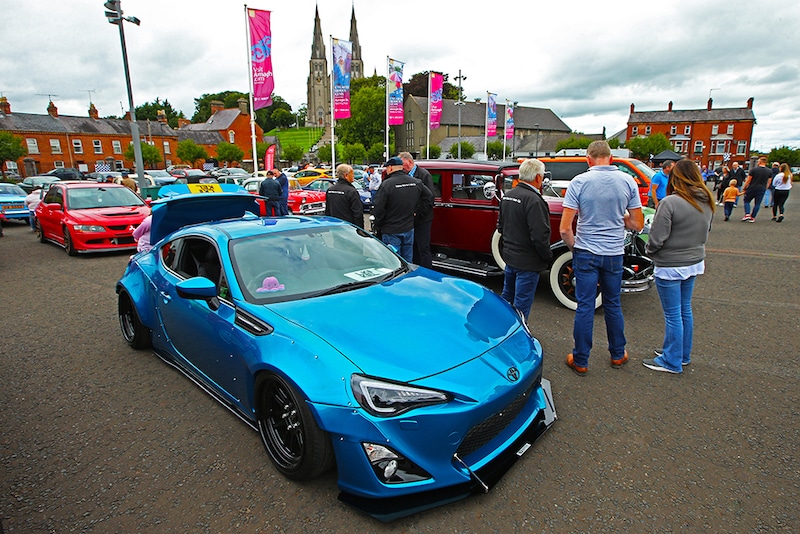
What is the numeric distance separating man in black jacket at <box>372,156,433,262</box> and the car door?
2.94 metres

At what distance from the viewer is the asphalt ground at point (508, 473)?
7.66 feet

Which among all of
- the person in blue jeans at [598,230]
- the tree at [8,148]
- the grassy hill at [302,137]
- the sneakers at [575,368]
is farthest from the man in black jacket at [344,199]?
the grassy hill at [302,137]

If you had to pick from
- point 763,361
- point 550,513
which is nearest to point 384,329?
point 550,513

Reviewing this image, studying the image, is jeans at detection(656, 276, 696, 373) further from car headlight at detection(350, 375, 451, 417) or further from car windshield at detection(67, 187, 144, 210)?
car windshield at detection(67, 187, 144, 210)

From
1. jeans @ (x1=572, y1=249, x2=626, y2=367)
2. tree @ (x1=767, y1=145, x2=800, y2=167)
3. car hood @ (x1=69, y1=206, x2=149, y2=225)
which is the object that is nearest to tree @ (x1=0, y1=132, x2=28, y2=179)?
car hood @ (x1=69, y1=206, x2=149, y2=225)

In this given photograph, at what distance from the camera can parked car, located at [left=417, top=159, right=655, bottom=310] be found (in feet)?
21.2

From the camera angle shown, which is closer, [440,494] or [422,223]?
[440,494]

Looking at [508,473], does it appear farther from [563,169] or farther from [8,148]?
[8,148]

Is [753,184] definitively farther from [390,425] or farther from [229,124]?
[229,124]

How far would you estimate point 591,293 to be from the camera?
383 cm

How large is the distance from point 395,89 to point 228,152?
156 ft

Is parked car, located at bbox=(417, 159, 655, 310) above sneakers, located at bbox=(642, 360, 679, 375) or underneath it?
above

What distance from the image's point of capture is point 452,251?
289 inches

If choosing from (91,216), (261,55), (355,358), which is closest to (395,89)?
(261,55)
